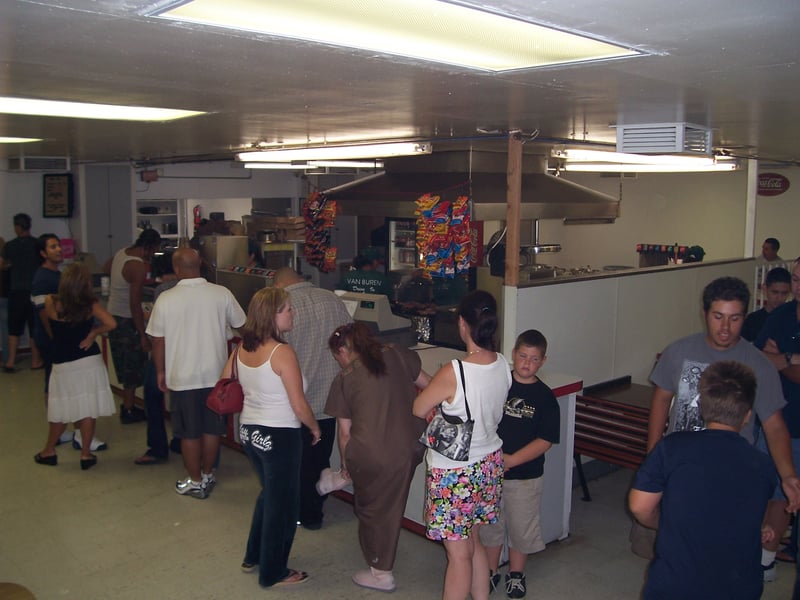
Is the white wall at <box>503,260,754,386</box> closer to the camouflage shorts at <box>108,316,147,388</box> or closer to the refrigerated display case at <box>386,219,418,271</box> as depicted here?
the camouflage shorts at <box>108,316,147,388</box>

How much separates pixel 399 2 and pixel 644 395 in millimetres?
4044

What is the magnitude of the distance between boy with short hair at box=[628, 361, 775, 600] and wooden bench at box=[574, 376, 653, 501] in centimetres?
208

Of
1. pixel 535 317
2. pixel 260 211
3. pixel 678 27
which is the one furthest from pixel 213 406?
pixel 260 211

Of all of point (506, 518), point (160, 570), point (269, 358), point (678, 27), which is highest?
point (678, 27)

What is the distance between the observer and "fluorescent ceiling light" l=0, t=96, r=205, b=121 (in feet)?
11.5

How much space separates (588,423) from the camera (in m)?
4.58

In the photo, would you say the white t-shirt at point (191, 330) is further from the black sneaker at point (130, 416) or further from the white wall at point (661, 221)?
the white wall at point (661, 221)

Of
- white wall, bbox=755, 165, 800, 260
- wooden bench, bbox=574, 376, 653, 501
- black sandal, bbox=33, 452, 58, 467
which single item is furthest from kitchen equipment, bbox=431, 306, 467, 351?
white wall, bbox=755, 165, 800, 260

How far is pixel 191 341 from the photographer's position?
4.35 m

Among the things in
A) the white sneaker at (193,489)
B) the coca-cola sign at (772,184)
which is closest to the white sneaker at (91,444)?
the white sneaker at (193,489)

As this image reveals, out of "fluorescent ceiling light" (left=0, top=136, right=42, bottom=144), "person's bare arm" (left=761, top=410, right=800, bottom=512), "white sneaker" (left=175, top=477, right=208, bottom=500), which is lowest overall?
"white sneaker" (left=175, top=477, right=208, bottom=500)

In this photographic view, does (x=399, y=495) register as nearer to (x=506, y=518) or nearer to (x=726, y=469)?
(x=506, y=518)

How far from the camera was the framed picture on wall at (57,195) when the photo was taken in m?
9.52

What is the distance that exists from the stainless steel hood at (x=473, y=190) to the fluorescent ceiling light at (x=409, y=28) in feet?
9.36
